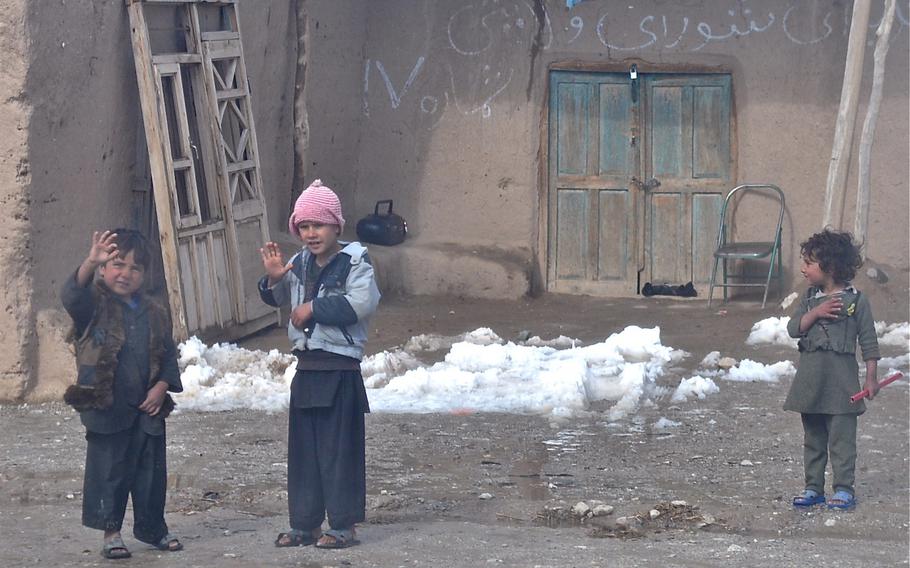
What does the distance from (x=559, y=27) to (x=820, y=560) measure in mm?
7159

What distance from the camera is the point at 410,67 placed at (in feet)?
38.9

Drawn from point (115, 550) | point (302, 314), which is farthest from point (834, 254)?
point (115, 550)

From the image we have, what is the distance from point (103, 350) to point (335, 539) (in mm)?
1113

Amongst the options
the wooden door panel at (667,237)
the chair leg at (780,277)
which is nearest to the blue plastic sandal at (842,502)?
the chair leg at (780,277)

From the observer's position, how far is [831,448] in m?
5.79

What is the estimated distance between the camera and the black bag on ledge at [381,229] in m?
11.8

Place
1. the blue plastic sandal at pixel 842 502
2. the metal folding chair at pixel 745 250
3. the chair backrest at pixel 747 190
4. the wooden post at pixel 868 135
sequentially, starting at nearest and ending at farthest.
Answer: the blue plastic sandal at pixel 842 502, the wooden post at pixel 868 135, the metal folding chair at pixel 745 250, the chair backrest at pixel 747 190

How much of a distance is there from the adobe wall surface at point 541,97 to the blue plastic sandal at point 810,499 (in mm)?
5348

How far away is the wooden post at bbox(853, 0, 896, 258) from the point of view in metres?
10.2

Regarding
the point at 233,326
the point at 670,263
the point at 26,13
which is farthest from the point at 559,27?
the point at 26,13

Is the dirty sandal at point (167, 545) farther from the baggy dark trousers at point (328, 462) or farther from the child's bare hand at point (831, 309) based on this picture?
the child's bare hand at point (831, 309)

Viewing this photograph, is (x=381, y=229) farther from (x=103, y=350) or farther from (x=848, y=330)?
(x=103, y=350)

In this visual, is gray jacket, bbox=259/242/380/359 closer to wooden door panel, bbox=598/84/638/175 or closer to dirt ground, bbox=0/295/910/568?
dirt ground, bbox=0/295/910/568

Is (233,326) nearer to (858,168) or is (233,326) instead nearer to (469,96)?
(469,96)
